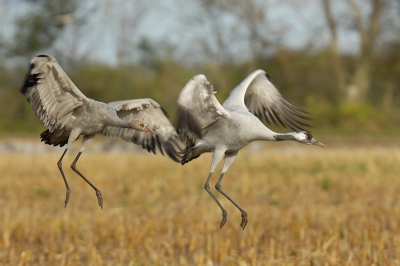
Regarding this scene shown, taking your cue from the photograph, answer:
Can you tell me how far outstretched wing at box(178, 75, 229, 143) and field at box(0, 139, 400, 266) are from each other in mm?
3068

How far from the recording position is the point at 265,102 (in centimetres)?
404

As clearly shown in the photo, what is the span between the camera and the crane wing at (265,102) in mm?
3504

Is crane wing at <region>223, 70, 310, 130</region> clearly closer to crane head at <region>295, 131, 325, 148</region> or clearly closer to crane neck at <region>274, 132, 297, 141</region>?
crane neck at <region>274, 132, 297, 141</region>

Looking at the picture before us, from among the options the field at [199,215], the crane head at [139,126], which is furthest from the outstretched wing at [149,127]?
the field at [199,215]

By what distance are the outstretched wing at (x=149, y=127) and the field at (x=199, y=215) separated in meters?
2.79

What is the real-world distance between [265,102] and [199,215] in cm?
508

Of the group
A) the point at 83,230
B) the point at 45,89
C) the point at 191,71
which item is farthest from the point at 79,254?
the point at 191,71

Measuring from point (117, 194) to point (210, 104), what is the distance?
8758 millimetres

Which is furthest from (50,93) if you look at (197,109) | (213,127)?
(213,127)

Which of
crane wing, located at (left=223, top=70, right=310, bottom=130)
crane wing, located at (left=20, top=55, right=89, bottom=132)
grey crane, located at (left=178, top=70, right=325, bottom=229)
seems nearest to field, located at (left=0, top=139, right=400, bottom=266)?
crane wing, located at (left=223, top=70, right=310, bottom=130)

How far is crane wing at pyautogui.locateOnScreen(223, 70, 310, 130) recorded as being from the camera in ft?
11.5

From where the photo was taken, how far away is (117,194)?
37.8 feet

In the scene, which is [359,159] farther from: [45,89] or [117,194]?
[45,89]

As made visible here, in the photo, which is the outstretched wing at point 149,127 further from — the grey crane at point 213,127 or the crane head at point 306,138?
the crane head at point 306,138
